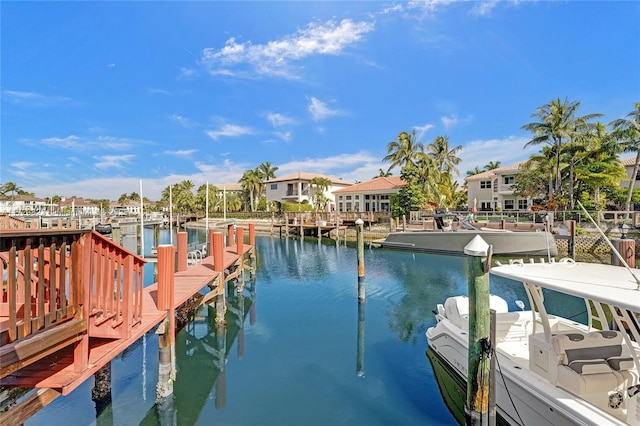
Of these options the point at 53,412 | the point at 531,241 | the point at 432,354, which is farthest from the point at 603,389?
the point at 531,241

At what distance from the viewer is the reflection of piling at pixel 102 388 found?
6.73 meters

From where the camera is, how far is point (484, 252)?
215 inches

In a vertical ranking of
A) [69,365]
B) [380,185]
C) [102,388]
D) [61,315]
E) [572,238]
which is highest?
[380,185]

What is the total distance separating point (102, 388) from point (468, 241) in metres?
22.8

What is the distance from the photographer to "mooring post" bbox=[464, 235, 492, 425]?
17.6 ft

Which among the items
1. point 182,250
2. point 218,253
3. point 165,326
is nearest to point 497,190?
point 218,253

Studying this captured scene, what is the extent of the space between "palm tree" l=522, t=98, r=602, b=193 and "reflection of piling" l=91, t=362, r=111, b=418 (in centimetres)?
3719

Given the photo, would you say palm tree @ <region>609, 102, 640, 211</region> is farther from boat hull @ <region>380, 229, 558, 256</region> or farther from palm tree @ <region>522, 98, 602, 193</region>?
boat hull @ <region>380, 229, 558, 256</region>

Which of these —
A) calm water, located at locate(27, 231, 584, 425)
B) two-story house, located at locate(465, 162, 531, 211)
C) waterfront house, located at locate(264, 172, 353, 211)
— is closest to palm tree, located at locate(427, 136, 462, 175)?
two-story house, located at locate(465, 162, 531, 211)

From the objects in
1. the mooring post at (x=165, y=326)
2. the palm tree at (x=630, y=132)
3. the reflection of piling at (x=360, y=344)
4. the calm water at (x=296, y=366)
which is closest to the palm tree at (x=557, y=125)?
the palm tree at (x=630, y=132)

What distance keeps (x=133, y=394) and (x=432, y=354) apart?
7263mm

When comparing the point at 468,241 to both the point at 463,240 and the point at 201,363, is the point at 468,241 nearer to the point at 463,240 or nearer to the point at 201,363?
the point at 463,240

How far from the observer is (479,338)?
5422 mm

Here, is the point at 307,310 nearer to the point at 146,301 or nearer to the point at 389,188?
the point at 146,301
